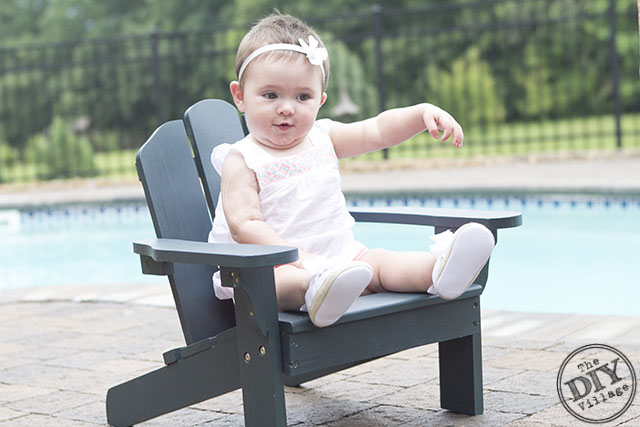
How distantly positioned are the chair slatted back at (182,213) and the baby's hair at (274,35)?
1.11 feet

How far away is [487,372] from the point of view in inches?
109

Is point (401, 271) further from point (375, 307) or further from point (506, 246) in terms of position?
point (506, 246)

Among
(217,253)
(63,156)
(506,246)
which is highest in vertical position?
(63,156)

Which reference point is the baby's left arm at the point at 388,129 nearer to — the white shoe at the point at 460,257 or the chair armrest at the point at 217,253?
the white shoe at the point at 460,257

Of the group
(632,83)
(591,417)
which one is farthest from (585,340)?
(632,83)

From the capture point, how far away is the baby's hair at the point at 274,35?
2252 mm

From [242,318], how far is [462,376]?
0.70 metres

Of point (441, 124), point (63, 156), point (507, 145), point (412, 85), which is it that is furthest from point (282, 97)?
point (412, 85)

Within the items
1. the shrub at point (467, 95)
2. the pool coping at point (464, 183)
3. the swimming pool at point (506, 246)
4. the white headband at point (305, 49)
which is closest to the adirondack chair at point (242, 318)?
the white headband at point (305, 49)

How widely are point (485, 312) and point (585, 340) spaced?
628 millimetres

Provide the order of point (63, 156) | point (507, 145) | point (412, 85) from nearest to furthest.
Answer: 1. point (63, 156)
2. point (507, 145)
3. point (412, 85)

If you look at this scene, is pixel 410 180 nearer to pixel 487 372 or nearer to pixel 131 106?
pixel 487 372

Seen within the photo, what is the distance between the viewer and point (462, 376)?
2.38 metres

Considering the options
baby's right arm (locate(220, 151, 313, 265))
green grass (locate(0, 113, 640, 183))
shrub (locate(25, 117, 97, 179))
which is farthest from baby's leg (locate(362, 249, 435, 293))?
shrub (locate(25, 117, 97, 179))
